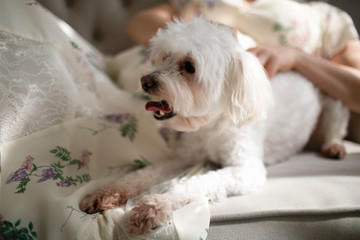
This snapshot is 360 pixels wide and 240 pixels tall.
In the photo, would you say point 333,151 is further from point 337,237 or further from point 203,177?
point 203,177

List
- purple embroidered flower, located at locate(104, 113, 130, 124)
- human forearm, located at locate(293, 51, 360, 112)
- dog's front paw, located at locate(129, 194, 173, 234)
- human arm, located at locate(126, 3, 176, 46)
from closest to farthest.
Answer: dog's front paw, located at locate(129, 194, 173, 234), purple embroidered flower, located at locate(104, 113, 130, 124), human forearm, located at locate(293, 51, 360, 112), human arm, located at locate(126, 3, 176, 46)

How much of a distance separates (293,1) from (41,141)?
1.29 m

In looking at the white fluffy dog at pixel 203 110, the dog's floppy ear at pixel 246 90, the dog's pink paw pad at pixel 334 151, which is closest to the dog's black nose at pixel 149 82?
the white fluffy dog at pixel 203 110

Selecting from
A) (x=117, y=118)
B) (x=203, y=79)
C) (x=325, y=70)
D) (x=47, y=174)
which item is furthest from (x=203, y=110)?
(x=325, y=70)

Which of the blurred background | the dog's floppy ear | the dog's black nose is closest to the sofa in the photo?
the dog's floppy ear

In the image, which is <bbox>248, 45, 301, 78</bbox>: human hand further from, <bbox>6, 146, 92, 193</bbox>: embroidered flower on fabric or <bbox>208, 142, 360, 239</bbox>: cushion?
<bbox>6, 146, 92, 193</bbox>: embroidered flower on fabric

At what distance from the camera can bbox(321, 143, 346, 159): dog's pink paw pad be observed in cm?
102

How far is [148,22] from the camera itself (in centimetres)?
128

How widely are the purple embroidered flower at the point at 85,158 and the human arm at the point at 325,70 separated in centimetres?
73

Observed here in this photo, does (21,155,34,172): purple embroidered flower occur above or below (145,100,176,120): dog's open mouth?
below

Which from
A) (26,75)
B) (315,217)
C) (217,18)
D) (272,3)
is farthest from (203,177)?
(272,3)

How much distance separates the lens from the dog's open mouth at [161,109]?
2.56ft

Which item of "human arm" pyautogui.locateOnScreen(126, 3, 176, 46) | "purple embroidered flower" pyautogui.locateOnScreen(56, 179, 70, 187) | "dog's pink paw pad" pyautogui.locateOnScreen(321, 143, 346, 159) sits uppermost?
"human arm" pyautogui.locateOnScreen(126, 3, 176, 46)

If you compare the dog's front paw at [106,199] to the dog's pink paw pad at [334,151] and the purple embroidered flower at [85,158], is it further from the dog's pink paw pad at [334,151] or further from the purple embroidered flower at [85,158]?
the dog's pink paw pad at [334,151]
